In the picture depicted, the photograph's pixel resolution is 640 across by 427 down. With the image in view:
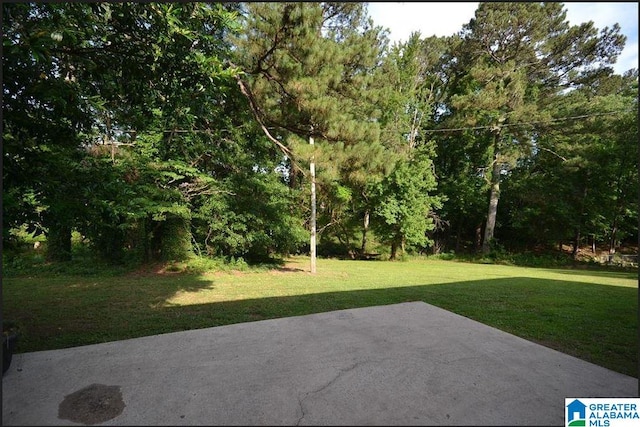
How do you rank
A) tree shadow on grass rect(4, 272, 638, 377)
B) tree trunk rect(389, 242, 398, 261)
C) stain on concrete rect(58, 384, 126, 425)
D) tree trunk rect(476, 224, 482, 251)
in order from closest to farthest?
stain on concrete rect(58, 384, 126, 425) → tree shadow on grass rect(4, 272, 638, 377) → tree trunk rect(389, 242, 398, 261) → tree trunk rect(476, 224, 482, 251)

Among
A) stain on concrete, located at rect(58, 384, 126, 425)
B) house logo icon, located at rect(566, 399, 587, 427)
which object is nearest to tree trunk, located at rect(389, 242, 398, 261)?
house logo icon, located at rect(566, 399, 587, 427)

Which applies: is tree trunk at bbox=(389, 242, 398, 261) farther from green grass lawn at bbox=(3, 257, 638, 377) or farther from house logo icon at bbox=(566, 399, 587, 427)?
house logo icon at bbox=(566, 399, 587, 427)

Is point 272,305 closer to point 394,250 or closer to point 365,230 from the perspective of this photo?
point 394,250

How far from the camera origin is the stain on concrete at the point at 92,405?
165 cm

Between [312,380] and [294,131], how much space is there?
6893 mm

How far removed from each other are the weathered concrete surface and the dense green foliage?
1428 mm

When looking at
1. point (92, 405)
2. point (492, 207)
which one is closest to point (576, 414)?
point (92, 405)

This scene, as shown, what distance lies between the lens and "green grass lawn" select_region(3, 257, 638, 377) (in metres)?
3.42

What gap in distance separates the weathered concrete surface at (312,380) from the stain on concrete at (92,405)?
0.04ft

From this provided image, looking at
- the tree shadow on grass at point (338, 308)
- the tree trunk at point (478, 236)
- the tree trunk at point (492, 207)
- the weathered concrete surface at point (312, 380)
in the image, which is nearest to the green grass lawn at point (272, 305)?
the tree shadow on grass at point (338, 308)

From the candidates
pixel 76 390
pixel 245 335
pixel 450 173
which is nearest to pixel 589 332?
pixel 245 335

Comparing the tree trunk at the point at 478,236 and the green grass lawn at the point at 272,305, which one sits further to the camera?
the tree trunk at the point at 478,236

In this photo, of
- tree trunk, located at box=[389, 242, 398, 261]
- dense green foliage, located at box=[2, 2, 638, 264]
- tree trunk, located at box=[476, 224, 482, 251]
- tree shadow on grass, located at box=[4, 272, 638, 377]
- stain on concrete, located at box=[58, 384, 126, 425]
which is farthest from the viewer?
tree trunk, located at box=[476, 224, 482, 251]

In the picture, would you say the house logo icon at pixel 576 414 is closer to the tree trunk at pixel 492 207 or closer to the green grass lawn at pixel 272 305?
the green grass lawn at pixel 272 305
